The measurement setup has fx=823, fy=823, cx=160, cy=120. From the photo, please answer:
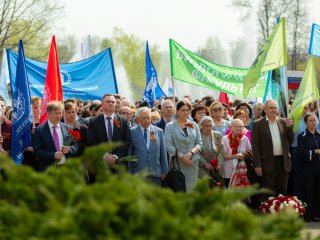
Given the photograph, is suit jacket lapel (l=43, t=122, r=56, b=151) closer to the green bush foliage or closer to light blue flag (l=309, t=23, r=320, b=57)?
light blue flag (l=309, t=23, r=320, b=57)

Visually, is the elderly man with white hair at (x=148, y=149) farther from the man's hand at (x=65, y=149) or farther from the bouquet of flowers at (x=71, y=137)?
the man's hand at (x=65, y=149)

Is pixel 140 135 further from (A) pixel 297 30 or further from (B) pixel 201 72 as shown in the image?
(A) pixel 297 30

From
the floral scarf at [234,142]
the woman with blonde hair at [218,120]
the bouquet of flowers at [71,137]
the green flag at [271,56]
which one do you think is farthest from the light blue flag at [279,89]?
the bouquet of flowers at [71,137]

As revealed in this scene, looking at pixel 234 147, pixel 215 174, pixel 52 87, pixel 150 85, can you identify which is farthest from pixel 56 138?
pixel 150 85

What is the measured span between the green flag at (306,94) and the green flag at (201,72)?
298 centimetres

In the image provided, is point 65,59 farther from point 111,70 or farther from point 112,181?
point 112,181

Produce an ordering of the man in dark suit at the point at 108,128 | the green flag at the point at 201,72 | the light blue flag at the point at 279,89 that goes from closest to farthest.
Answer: the man in dark suit at the point at 108,128, the light blue flag at the point at 279,89, the green flag at the point at 201,72

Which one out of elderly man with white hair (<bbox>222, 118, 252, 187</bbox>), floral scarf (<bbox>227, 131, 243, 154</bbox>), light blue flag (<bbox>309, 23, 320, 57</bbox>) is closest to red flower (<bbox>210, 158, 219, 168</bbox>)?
elderly man with white hair (<bbox>222, 118, 252, 187</bbox>)

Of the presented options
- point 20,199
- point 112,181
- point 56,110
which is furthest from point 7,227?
point 56,110

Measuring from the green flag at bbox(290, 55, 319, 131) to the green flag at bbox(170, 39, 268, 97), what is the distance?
2.98m

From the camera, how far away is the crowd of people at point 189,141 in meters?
10.6

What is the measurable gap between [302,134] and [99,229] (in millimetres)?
9548

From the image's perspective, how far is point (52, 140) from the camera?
34.1 feet

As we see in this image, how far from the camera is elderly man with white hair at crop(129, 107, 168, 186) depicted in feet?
35.9
